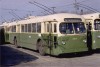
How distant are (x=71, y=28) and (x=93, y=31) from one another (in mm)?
2147

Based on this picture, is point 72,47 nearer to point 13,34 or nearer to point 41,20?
point 41,20

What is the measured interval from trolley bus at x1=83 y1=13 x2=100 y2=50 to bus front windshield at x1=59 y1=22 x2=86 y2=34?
3.49ft

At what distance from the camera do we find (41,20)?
19.8m

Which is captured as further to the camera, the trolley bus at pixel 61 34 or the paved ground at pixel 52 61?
the trolley bus at pixel 61 34

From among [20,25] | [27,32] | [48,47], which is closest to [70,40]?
[48,47]

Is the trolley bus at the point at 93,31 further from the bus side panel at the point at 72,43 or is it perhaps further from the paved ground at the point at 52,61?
the bus side panel at the point at 72,43

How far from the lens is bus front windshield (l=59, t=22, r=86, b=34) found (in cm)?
1766

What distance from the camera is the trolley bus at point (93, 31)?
760 inches

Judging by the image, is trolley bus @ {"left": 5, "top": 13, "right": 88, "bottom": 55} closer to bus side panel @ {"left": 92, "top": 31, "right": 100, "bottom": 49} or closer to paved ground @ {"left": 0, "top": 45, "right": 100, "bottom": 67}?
paved ground @ {"left": 0, "top": 45, "right": 100, "bottom": 67}

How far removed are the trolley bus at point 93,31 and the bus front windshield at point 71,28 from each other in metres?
1.06

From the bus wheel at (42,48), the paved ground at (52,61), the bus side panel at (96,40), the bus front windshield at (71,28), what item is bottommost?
the paved ground at (52,61)

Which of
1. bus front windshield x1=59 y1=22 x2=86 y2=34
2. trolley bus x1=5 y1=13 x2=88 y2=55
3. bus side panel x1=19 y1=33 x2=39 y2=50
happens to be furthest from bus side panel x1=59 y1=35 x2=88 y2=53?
bus side panel x1=19 y1=33 x2=39 y2=50

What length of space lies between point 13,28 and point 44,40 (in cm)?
1186

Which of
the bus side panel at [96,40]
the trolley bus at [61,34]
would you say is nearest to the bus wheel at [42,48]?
the trolley bus at [61,34]
